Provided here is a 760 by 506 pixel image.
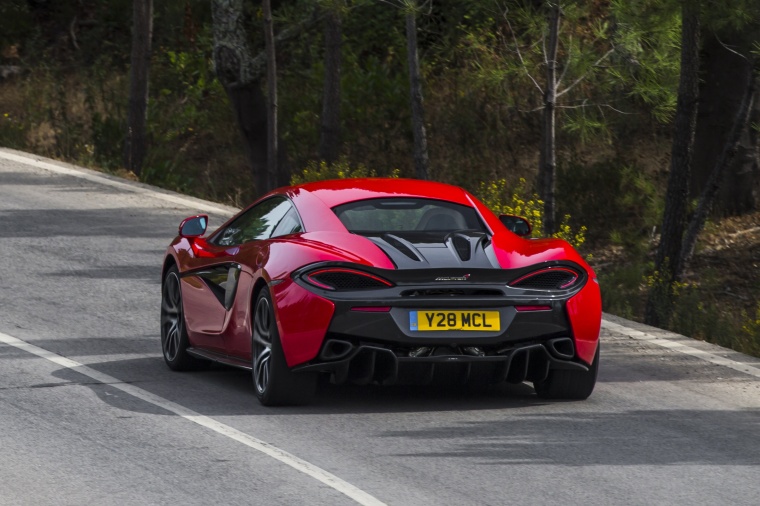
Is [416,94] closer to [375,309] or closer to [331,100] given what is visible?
[331,100]

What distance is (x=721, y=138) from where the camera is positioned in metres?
22.2

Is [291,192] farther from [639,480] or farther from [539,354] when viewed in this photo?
[639,480]

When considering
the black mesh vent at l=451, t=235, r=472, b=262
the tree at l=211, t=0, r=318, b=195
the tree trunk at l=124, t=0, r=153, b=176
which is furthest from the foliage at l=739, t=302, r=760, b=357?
the tree trunk at l=124, t=0, r=153, b=176

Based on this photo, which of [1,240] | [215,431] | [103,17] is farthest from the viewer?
[103,17]

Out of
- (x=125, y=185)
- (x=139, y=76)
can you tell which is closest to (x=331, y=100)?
(x=139, y=76)

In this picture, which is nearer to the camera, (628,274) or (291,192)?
(291,192)

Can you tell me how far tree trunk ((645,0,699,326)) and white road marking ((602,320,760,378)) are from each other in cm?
272

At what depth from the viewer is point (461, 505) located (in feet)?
21.9

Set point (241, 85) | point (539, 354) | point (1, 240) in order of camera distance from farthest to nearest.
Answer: point (241, 85) < point (1, 240) < point (539, 354)

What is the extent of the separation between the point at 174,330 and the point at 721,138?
13.4 metres

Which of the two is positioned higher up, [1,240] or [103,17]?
[103,17]

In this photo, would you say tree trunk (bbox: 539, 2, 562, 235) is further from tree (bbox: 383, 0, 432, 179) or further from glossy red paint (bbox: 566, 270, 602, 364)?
glossy red paint (bbox: 566, 270, 602, 364)

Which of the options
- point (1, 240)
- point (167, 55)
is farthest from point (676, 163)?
point (167, 55)

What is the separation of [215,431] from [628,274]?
1197 cm
